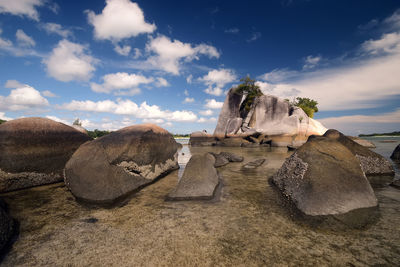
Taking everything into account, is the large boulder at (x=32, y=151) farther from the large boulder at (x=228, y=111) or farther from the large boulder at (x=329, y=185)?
the large boulder at (x=228, y=111)

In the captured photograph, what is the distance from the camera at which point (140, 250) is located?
2.24 meters

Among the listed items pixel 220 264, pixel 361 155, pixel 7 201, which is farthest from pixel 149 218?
pixel 361 155

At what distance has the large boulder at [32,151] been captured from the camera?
491 cm

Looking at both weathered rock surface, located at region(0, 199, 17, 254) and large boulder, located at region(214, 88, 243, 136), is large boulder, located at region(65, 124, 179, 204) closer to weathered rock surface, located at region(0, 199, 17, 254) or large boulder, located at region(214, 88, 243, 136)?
weathered rock surface, located at region(0, 199, 17, 254)

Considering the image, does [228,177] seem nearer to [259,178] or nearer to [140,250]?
[259,178]

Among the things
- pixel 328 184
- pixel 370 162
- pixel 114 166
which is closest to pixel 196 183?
pixel 114 166

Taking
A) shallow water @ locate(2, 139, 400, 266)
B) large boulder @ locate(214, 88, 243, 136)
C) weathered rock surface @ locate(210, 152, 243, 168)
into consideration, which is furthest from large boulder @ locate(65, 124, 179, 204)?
large boulder @ locate(214, 88, 243, 136)

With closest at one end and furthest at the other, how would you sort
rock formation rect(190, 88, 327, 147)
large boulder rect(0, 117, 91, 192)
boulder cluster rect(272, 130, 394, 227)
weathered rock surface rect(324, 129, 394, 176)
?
boulder cluster rect(272, 130, 394, 227)
large boulder rect(0, 117, 91, 192)
weathered rock surface rect(324, 129, 394, 176)
rock formation rect(190, 88, 327, 147)

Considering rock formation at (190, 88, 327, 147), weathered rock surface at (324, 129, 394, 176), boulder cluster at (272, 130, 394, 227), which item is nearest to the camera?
boulder cluster at (272, 130, 394, 227)

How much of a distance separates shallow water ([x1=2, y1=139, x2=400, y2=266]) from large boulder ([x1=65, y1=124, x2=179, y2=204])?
0.48 m

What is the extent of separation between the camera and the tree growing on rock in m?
36.0

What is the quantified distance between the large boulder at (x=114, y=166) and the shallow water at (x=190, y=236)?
0.48 metres

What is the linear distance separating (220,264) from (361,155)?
7126mm

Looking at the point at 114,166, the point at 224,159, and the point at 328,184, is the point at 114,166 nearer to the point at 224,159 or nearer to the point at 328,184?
the point at 328,184
